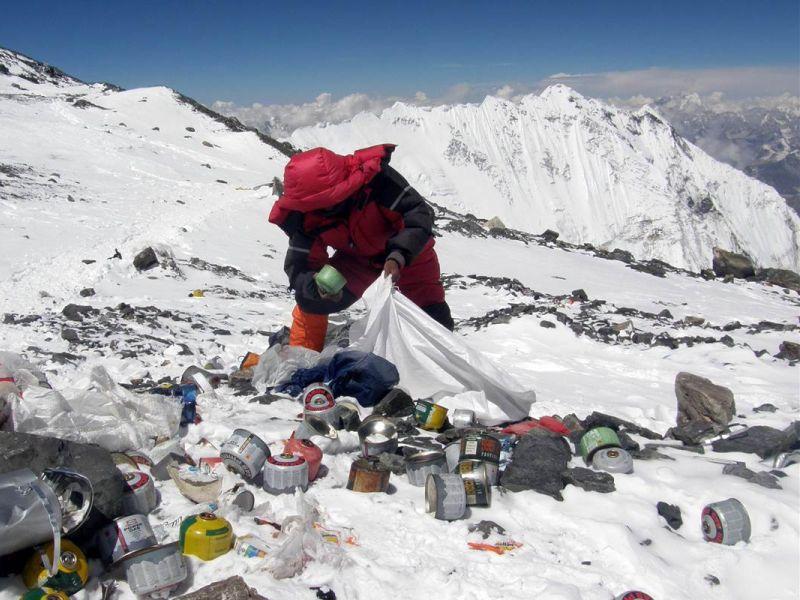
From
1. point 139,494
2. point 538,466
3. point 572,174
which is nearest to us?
point 139,494

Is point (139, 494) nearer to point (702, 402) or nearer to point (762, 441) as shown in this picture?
point (762, 441)

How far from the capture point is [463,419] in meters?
4.49

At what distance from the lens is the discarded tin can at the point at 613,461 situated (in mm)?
3855

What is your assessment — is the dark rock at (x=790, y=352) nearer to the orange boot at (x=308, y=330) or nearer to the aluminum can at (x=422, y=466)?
the orange boot at (x=308, y=330)

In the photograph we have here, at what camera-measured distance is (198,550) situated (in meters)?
2.70

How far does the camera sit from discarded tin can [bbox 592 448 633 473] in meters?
3.86

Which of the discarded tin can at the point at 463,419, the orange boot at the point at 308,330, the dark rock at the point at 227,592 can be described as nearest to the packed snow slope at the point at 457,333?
the dark rock at the point at 227,592

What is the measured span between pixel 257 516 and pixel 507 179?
552 feet

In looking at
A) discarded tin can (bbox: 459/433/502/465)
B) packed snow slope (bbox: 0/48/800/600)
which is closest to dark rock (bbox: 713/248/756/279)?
packed snow slope (bbox: 0/48/800/600)

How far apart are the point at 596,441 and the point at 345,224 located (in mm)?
2620

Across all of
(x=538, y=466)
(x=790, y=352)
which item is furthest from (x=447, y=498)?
(x=790, y=352)

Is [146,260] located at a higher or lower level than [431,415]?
higher

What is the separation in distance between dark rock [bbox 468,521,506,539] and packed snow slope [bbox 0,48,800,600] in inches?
3.6

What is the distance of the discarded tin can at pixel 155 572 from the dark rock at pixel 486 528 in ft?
4.61
